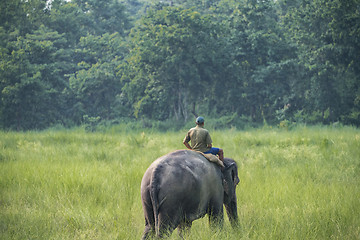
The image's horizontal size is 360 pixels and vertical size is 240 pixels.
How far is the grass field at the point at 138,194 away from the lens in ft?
17.9

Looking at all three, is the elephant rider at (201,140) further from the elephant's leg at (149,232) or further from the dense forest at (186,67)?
the dense forest at (186,67)

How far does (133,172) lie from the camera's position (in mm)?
8734

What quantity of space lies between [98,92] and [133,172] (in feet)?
61.7

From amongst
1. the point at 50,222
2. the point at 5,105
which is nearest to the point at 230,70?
the point at 5,105

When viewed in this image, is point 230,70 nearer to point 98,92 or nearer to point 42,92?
point 98,92

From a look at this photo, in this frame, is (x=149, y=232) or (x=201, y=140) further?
(x=201, y=140)

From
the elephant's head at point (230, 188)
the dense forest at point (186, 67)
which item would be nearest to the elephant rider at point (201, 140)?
the elephant's head at point (230, 188)

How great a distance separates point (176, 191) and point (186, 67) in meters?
20.0

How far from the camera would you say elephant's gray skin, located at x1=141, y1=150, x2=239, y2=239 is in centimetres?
441

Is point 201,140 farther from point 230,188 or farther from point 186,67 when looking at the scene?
point 186,67

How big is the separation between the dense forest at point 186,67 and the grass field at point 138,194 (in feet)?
35.6

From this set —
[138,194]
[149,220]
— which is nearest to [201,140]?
[149,220]

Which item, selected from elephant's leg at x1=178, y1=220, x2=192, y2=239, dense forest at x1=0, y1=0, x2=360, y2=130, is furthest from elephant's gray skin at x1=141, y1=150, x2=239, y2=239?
dense forest at x1=0, y1=0, x2=360, y2=130

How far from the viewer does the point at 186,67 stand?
24031mm
